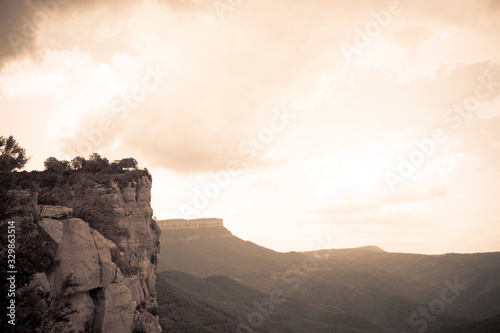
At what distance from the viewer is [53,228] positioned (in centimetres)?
2345

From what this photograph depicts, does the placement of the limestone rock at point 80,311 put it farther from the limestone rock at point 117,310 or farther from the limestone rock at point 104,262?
the limestone rock at point 104,262

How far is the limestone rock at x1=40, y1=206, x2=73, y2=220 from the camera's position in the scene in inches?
954

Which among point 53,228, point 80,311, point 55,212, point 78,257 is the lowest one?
point 80,311

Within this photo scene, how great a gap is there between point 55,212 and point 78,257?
4085mm

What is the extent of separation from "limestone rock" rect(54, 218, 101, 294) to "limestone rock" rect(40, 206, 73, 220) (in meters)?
0.77

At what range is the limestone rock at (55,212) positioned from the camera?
2423 cm

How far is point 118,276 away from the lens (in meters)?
27.3

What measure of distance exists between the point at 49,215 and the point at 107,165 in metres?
42.0

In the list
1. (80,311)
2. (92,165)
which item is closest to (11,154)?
(80,311)

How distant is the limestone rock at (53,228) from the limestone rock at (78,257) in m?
0.43

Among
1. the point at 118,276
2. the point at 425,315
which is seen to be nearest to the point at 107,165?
the point at 118,276

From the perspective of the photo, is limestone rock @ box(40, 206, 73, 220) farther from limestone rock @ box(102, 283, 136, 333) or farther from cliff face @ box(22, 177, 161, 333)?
limestone rock @ box(102, 283, 136, 333)

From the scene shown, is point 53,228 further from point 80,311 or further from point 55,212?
point 80,311

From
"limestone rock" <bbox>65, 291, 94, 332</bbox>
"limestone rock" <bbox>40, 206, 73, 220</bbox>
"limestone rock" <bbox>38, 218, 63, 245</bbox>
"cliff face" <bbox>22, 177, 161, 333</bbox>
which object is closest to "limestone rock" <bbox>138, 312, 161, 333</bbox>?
"cliff face" <bbox>22, 177, 161, 333</bbox>
